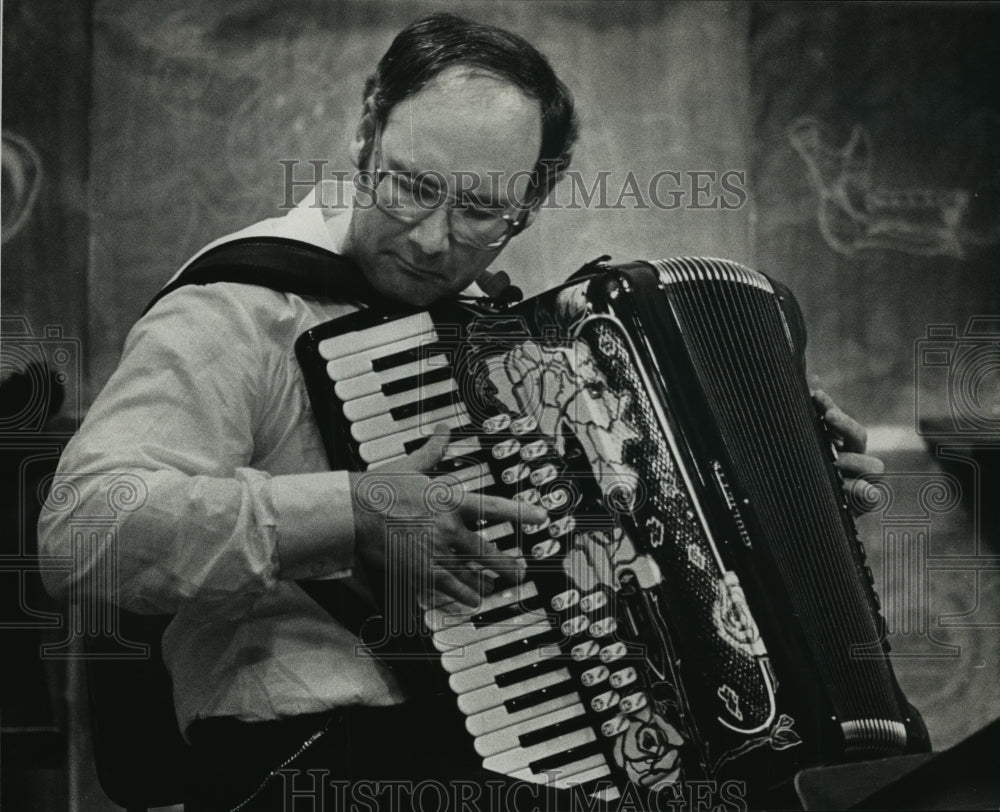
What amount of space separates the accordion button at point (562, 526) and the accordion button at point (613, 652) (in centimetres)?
18

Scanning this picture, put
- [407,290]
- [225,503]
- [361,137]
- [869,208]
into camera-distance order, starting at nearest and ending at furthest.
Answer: [225,503], [407,290], [361,137], [869,208]

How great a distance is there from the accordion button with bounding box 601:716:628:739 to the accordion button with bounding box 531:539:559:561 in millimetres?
263

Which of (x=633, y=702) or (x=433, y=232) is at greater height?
(x=433, y=232)

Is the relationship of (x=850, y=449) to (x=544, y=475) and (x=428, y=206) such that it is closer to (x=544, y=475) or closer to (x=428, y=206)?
(x=544, y=475)

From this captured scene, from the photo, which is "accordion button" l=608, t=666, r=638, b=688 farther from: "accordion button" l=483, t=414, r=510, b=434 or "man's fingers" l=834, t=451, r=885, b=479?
"man's fingers" l=834, t=451, r=885, b=479

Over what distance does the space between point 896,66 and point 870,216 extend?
282 millimetres

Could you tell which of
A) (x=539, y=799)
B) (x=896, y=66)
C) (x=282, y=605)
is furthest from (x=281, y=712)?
(x=896, y=66)

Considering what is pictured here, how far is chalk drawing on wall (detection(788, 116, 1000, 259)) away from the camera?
2.10 metres

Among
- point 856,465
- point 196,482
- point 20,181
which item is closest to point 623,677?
point 856,465

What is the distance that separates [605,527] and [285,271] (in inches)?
24.8

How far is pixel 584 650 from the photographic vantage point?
1.74 meters

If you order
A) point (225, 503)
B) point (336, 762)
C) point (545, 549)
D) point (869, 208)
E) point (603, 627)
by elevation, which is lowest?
point (336, 762)

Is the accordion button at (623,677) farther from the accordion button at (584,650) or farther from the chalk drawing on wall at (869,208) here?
the chalk drawing on wall at (869,208)

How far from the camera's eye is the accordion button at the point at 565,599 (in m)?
1.74
